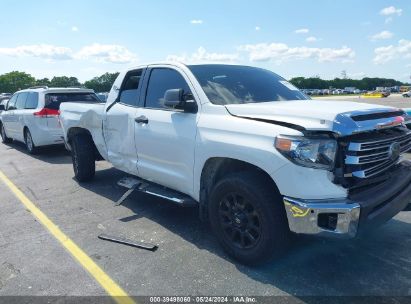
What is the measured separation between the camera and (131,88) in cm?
534

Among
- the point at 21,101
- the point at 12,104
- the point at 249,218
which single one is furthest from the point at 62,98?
the point at 249,218

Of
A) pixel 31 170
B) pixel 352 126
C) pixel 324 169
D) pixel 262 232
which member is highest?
pixel 352 126

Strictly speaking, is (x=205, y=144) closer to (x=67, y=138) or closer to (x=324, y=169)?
(x=324, y=169)

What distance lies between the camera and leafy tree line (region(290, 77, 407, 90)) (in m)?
122

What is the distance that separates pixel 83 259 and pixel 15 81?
121566 mm

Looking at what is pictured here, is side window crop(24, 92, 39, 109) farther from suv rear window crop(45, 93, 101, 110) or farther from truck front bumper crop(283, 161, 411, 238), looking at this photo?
truck front bumper crop(283, 161, 411, 238)

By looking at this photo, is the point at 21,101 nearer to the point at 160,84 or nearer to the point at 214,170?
the point at 160,84

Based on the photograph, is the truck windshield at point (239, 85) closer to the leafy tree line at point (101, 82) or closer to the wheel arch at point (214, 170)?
the wheel arch at point (214, 170)

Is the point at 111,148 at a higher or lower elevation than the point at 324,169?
lower

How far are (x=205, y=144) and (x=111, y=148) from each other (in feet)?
7.59

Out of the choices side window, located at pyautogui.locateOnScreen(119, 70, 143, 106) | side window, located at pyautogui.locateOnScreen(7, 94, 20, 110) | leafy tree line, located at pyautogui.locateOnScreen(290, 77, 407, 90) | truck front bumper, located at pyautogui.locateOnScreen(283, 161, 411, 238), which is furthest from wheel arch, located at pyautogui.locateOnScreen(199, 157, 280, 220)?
leafy tree line, located at pyautogui.locateOnScreen(290, 77, 407, 90)

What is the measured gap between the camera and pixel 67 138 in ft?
23.0

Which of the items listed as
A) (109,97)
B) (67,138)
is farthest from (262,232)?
(67,138)

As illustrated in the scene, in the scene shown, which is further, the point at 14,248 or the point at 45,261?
the point at 14,248
